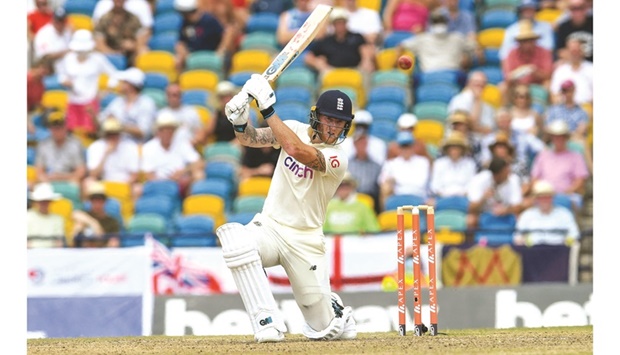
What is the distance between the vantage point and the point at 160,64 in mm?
15867

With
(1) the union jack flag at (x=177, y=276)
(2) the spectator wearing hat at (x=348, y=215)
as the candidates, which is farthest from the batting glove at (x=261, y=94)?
(2) the spectator wearing hat at (x=348, y=215)

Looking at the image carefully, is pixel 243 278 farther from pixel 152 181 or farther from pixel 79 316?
pixel 152 181

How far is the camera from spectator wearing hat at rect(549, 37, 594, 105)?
1400cm

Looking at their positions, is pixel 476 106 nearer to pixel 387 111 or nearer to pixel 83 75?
pixel 387 111

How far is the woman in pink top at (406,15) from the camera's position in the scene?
15320 mm

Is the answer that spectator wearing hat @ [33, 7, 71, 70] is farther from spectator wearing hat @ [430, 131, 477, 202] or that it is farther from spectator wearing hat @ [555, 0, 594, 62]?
spectator wearing hat @ [555, 0, 594, 62]

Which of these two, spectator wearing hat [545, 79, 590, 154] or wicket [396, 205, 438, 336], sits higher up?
spectator wearing hat [545, 79, 590, 154]

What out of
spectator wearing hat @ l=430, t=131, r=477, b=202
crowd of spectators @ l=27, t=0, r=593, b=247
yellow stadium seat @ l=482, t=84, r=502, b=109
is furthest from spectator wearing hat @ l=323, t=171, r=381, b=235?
yellow stadium seat @ l=482, t=84, r=502, b=109

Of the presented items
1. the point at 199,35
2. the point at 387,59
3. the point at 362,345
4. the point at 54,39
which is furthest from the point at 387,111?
the point at 362,345

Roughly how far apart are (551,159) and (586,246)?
1.30 meters

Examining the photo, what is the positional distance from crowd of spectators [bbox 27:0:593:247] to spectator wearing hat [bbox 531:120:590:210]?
1 cm

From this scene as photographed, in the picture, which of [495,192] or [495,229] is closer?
[495,229]

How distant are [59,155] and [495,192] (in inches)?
200
